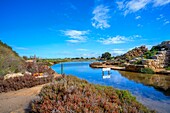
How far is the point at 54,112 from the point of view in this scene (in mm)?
2953

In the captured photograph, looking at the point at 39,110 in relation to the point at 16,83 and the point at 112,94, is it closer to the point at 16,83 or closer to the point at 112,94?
the point at 112,94

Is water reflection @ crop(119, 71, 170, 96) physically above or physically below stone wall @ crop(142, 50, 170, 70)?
below

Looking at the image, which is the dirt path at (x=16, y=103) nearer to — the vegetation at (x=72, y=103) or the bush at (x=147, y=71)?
the vegetation at (x=72, y=103)

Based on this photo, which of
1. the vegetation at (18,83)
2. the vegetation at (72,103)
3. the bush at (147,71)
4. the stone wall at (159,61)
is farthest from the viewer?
the stone wall at (159,61)

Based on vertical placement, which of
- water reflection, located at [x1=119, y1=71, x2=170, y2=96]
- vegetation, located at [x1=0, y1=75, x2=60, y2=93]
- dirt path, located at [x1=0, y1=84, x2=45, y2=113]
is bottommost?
water reflection, located at [x1=119, y1=71, x2=170, y2=96]

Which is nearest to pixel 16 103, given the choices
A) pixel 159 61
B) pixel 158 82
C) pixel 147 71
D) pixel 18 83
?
pixel 18 83

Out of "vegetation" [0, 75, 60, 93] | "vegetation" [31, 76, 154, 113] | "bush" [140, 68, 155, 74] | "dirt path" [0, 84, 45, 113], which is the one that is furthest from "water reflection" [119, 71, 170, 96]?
"vegetation" [0, 75, 60, 93]

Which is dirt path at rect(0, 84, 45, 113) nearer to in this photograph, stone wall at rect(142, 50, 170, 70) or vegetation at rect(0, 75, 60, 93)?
vegetation at rect(0, 75, 60, 93)

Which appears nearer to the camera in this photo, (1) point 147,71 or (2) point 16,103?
(2) point 16,103

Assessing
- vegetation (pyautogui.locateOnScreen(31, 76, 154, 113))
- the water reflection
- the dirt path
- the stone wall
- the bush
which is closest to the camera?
vegetation (pyautogui.locateOnScreen(31, 76, 154, 113))

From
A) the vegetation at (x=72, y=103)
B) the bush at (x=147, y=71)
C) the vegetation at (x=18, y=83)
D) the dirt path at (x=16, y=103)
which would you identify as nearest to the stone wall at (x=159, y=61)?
the bush at (x=147, y=71)

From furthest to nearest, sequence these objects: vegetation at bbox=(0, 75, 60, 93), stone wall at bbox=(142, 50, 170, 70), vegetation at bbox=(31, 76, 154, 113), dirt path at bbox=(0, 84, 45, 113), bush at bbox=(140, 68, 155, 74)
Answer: stone wall at bbox=(142, 50, 170, 70) → bush at bbox=(140, 68, 155, 74) → vegetation at bbox=(0, 75, 60, 93) → dirt path at bbox=(0, 84, 45, 113) → vegetation at bbox=(31, 76, 154, 113)

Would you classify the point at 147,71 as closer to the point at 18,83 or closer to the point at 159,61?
the point at 159,61

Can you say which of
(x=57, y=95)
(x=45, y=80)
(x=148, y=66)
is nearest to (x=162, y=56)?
(x=148, y=66)
